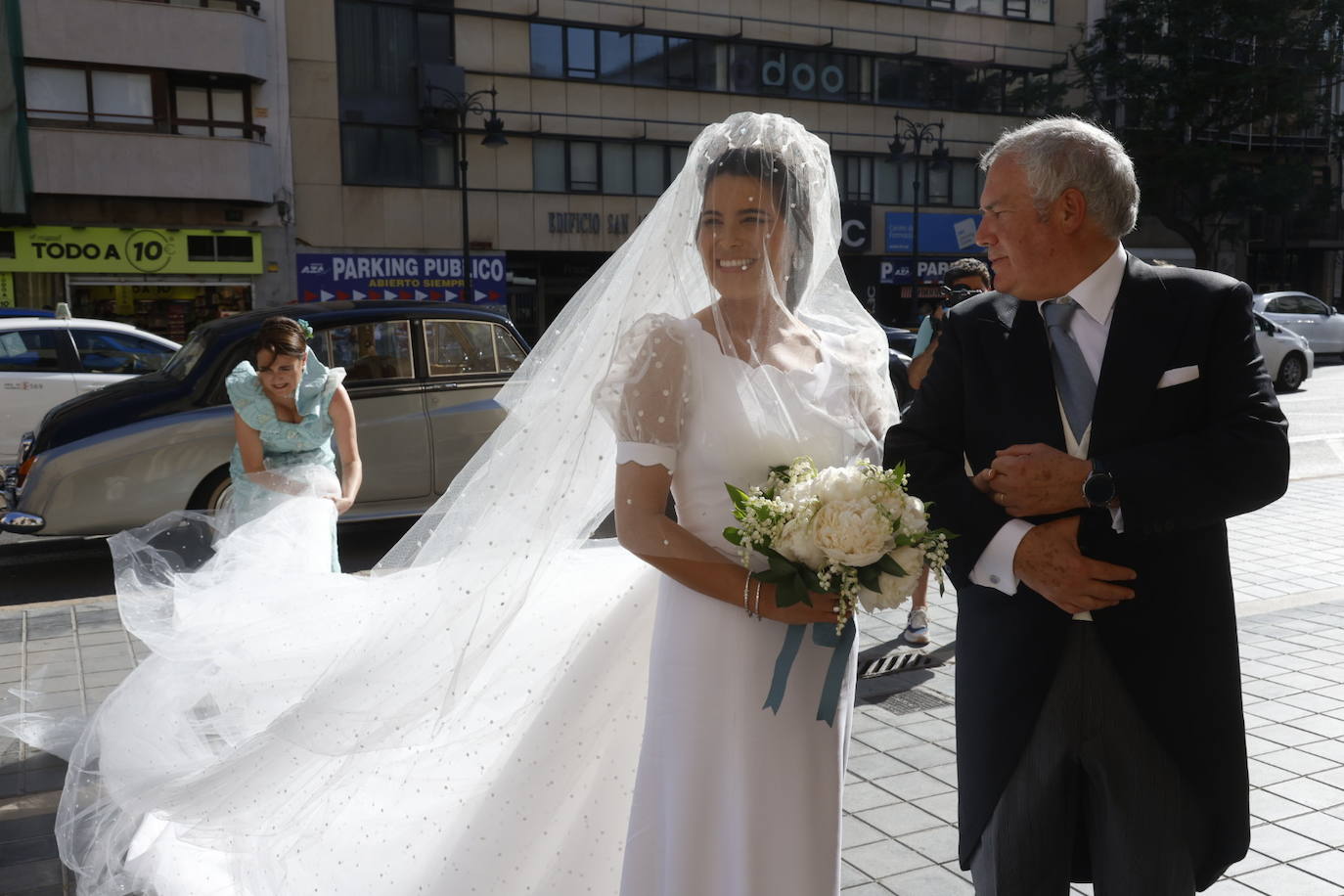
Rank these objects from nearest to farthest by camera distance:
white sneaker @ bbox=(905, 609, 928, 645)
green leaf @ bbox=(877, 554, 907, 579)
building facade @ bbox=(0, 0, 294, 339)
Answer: green leaf @ bbox=(877, 554, 907, 579) → white sneaker @ bbox=(905, 609, 928, 645) → building facade @ bbox=(0, 0, 294, 339)

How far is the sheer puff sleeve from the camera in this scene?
2598mm

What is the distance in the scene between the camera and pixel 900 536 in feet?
7.66

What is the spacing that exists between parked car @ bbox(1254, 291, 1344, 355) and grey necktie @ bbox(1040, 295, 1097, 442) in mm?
25476

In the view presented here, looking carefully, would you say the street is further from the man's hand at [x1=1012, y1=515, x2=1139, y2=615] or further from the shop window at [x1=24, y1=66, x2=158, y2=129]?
the shop window at [x1=24, y1=66, x2=158, y2=129]

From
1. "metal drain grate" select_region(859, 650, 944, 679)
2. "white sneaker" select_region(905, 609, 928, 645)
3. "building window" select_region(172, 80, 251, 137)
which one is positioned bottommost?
"metal drain grate" select_region(859, 650, 944, 679)

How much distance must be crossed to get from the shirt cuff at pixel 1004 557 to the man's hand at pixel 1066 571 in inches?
0.6

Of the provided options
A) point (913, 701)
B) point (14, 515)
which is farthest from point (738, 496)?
point (14, 515)

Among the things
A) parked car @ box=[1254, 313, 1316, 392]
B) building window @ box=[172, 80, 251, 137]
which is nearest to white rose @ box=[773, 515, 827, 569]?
parked car @ box=[1254, 313, 1316, 392]

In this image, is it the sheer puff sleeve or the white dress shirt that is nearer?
the white dress shirt

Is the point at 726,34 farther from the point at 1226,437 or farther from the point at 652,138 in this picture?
the point at 1226,437

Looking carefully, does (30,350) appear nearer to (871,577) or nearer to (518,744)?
(518,744)

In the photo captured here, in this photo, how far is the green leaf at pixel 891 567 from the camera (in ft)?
7.72

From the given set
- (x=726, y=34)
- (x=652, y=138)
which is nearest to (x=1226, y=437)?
(x=652, y=138)

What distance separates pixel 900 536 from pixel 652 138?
31.1m
